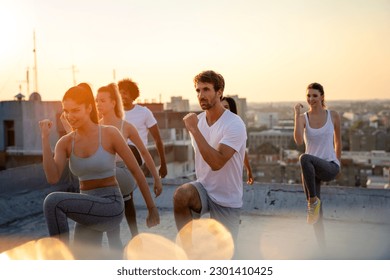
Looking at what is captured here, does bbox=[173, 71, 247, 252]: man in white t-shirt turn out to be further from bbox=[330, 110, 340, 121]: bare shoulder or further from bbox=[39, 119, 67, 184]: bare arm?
bbox=[330, 110, 340, 121]: bare shoulder

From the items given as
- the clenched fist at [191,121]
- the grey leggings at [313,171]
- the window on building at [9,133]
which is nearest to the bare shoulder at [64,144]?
the clenched fist at [191,121]

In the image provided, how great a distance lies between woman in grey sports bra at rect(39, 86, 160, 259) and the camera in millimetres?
2787

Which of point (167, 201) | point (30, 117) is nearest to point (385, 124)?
point (30, 117)

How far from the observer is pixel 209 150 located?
2.96 m

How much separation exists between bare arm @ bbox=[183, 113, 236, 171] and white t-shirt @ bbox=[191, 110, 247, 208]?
0.08 metres

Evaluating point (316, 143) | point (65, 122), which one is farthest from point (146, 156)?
point (316, 143)

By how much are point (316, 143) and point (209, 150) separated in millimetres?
1566

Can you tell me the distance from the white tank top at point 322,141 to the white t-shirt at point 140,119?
139 centimetres

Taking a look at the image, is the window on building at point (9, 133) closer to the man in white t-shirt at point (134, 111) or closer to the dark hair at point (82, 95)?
the man in white t-shirt at point (134, 111)

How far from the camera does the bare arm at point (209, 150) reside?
2.96 meters

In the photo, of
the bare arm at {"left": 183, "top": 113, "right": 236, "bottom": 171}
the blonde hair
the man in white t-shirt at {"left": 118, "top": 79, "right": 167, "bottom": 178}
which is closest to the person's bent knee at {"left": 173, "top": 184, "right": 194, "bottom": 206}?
the bare arm at {"left": 183, "top": 113, "right": 236, "bottom": 171}

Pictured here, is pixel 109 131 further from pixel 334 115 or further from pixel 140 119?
pixel 334 115

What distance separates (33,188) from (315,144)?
12.2ft

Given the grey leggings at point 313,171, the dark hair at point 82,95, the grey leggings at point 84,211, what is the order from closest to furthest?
1. the grey leggings at point 84,211
2. the dark hair at point 82,95
3. the grey leggings at point 313,171
